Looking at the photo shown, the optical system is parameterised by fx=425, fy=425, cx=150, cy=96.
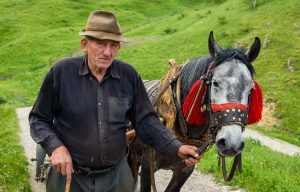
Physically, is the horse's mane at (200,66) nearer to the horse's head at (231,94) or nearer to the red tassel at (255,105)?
the horse's head at (231,94)

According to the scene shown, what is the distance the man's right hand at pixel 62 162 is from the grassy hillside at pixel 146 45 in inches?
164

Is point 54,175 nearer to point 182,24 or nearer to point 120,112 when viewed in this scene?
point 120,112

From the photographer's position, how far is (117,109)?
161 inches

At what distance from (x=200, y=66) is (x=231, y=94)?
1.02m

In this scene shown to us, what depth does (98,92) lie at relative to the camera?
402 centimetres

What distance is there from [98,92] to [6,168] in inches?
217

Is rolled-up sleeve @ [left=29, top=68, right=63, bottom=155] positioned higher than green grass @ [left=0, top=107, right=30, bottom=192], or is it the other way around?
rolled-up sleeve @ [left=29, top=68, right=63, bottom=155]

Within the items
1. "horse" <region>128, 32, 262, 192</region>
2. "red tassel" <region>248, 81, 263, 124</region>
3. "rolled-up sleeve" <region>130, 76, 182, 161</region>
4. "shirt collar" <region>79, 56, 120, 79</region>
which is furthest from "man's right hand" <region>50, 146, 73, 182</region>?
"red tassel" <region>248, 81, 263, 124</region>

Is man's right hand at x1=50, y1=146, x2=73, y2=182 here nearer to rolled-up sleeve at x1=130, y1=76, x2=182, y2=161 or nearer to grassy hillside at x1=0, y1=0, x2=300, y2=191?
rolled-up sleeve at x1=130, y1=76, x2=182, y2=161

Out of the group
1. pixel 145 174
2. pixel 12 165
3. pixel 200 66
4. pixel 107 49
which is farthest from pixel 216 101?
pixel 12 165

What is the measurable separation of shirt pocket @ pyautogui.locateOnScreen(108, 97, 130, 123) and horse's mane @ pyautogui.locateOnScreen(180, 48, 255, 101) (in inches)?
45.6

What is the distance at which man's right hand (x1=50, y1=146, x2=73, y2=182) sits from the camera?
3742 millimetres

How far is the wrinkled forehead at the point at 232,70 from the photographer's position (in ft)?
14.3

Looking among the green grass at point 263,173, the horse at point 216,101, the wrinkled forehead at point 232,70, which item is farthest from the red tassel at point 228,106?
the green grass at point 263,173
